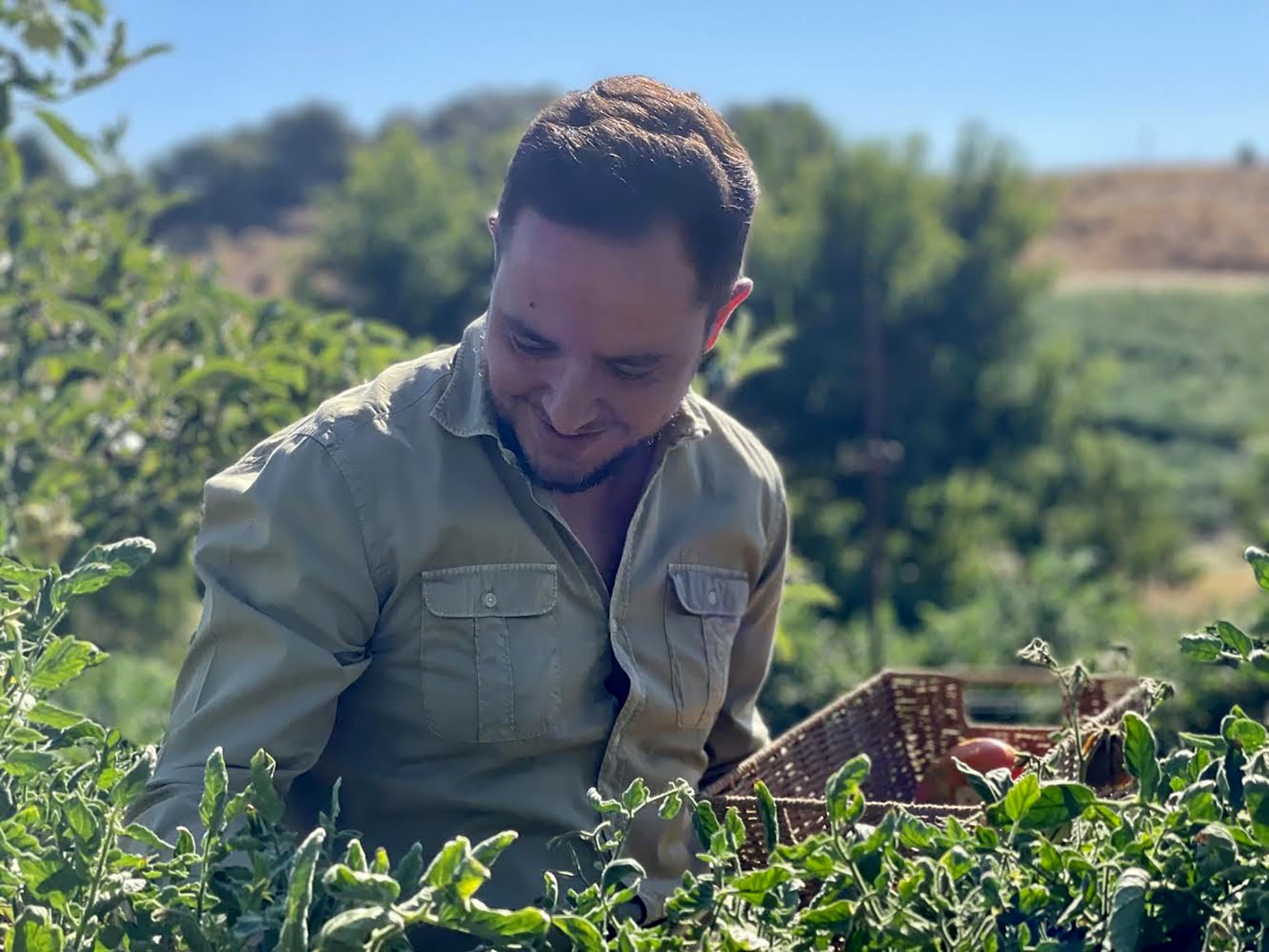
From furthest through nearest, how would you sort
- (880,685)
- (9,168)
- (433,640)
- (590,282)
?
1. (9,168)
2. (880,685)
3. (433,640)
4. (590,282)

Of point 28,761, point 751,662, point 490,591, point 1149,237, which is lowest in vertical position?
point 1149,237

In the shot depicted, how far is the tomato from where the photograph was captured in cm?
232

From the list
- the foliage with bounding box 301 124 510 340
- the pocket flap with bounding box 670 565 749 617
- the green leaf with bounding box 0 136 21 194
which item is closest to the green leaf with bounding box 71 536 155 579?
the pocket flap with bounding box 670 565 749 617

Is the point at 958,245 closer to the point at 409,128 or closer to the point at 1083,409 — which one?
the point at 1083,409

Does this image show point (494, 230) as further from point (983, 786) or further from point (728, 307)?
point (983, 786)

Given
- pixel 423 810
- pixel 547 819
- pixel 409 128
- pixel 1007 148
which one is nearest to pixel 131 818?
pixel 423 810

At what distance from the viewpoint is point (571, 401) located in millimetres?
1911

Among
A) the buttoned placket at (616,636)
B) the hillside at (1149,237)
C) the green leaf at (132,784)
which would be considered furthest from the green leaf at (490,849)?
the hillside at (1149,237)

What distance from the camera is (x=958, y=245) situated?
13.5 metres

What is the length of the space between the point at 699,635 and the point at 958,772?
0.43 meters

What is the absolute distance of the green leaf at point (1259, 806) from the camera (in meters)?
1.14

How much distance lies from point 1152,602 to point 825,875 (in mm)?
14494

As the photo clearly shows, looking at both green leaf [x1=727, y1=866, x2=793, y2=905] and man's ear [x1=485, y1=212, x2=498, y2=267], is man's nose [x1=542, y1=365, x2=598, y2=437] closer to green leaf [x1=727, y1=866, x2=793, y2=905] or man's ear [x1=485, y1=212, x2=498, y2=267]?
man's ear [x1=485, y1=212, x2=498, y2=267]

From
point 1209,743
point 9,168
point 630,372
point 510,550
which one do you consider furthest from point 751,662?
point 9,168
